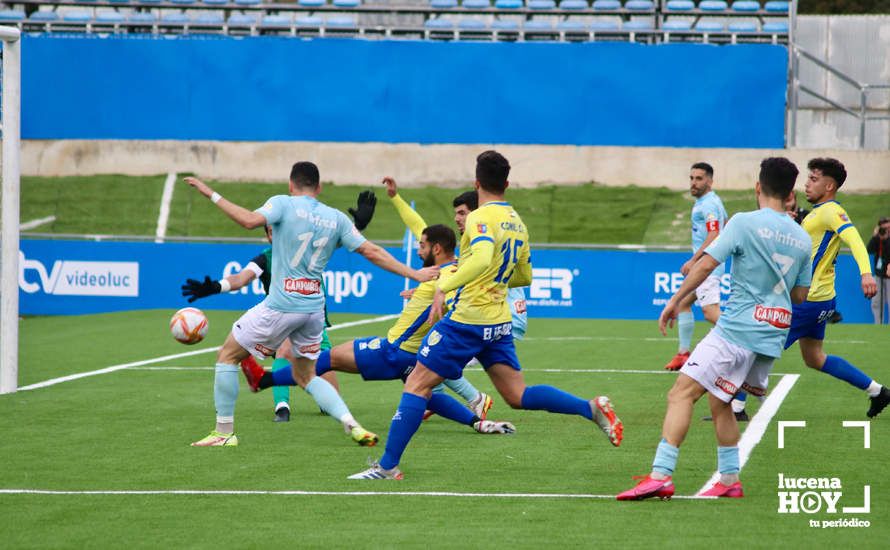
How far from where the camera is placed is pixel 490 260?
804 cm

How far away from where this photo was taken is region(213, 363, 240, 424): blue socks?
10031 mm

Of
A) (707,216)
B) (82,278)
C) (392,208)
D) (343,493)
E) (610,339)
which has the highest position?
(392,208)

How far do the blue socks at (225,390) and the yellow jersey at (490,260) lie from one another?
246 centimetres

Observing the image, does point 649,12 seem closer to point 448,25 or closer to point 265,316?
point 448,25

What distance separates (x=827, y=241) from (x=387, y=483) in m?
4.97

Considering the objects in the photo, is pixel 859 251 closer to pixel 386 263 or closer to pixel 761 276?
pixel 761 276

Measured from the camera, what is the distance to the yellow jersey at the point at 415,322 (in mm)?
10594

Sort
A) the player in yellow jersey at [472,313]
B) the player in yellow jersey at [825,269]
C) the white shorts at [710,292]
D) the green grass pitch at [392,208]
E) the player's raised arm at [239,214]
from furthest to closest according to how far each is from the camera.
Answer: the green grass pitch at [392,208] < the white shorts at [710,292] < the player in yellow jersey at [825,269] < the player's raised arm at [239,214] < the player in yellow jersey at [472,313]

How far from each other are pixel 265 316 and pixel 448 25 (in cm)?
2705

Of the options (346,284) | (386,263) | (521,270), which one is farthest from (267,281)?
(346,284)

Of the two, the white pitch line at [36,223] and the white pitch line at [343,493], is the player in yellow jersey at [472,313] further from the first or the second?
the white pitch line at [36,223]

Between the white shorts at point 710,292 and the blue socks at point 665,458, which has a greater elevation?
the white shorts at point 710,292

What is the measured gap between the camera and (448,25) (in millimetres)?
35875

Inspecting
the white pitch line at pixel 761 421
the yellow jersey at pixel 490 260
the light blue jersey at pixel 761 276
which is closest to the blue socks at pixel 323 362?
the yellow jersey at pixel 490 260
